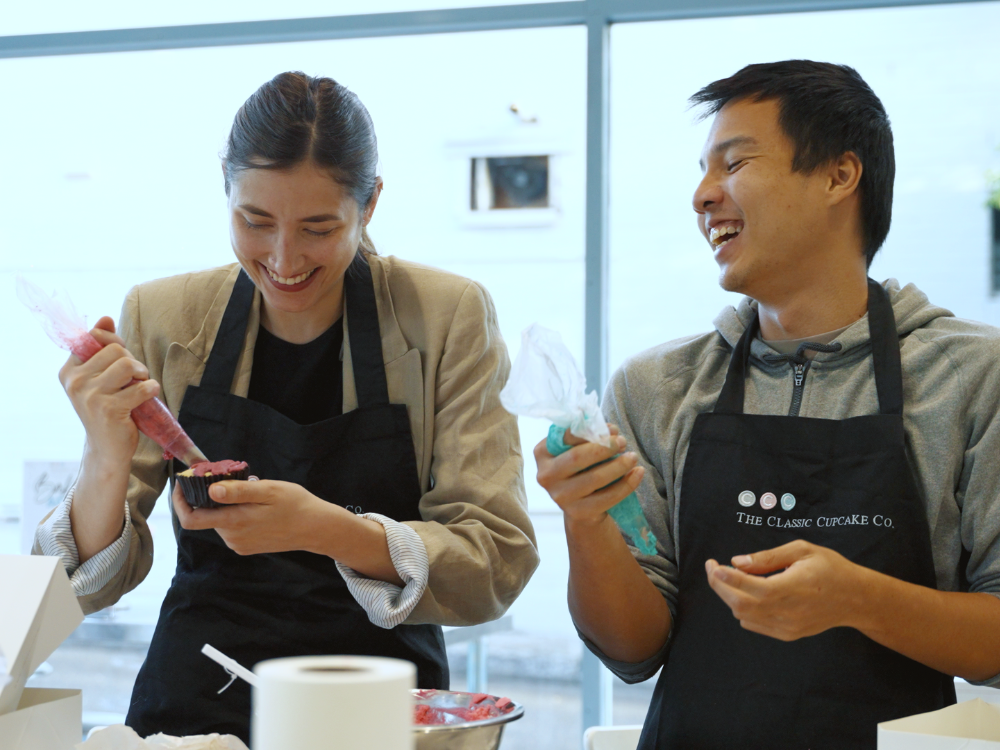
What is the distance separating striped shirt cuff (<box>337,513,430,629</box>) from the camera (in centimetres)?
139

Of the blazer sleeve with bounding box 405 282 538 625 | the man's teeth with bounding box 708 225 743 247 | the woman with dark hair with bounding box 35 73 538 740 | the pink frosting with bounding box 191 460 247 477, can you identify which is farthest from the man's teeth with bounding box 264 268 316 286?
the man's teeth with bounding box 708 225 743 247

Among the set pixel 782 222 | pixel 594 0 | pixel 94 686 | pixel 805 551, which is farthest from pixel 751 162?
pixel 94 686

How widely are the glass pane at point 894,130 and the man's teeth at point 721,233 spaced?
95cm

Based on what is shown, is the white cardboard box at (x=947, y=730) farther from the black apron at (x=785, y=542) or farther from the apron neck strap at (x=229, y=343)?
the apron neck strap at (x=229, y=343)

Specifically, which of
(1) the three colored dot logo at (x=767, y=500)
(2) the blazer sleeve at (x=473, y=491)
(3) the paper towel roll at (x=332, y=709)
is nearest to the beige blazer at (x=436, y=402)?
(2) the blazer sleeve at (x=473, y=491)

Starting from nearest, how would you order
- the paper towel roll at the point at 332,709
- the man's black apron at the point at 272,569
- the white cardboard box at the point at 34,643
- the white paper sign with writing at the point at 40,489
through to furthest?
the paper towel roll at the point at 332,709
the white cardboard box at the point at 34,643
the man's black apron at the point at 272,569
the white paper sign with writing at the point at 40,489

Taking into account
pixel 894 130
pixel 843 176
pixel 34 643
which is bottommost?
pixel 34 643

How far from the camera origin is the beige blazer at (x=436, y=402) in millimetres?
1523

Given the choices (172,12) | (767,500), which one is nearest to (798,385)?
(767,500)

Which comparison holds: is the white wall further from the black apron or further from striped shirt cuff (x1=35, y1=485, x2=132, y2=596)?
striped shirt cuff (x1=35, y1=485, x2=132, y2=596)

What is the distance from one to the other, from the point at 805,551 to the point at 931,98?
74.4 inches

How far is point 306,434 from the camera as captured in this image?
5.36 feet

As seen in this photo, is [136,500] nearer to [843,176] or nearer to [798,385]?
[798,385]

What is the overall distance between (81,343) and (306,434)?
1.31 feet
